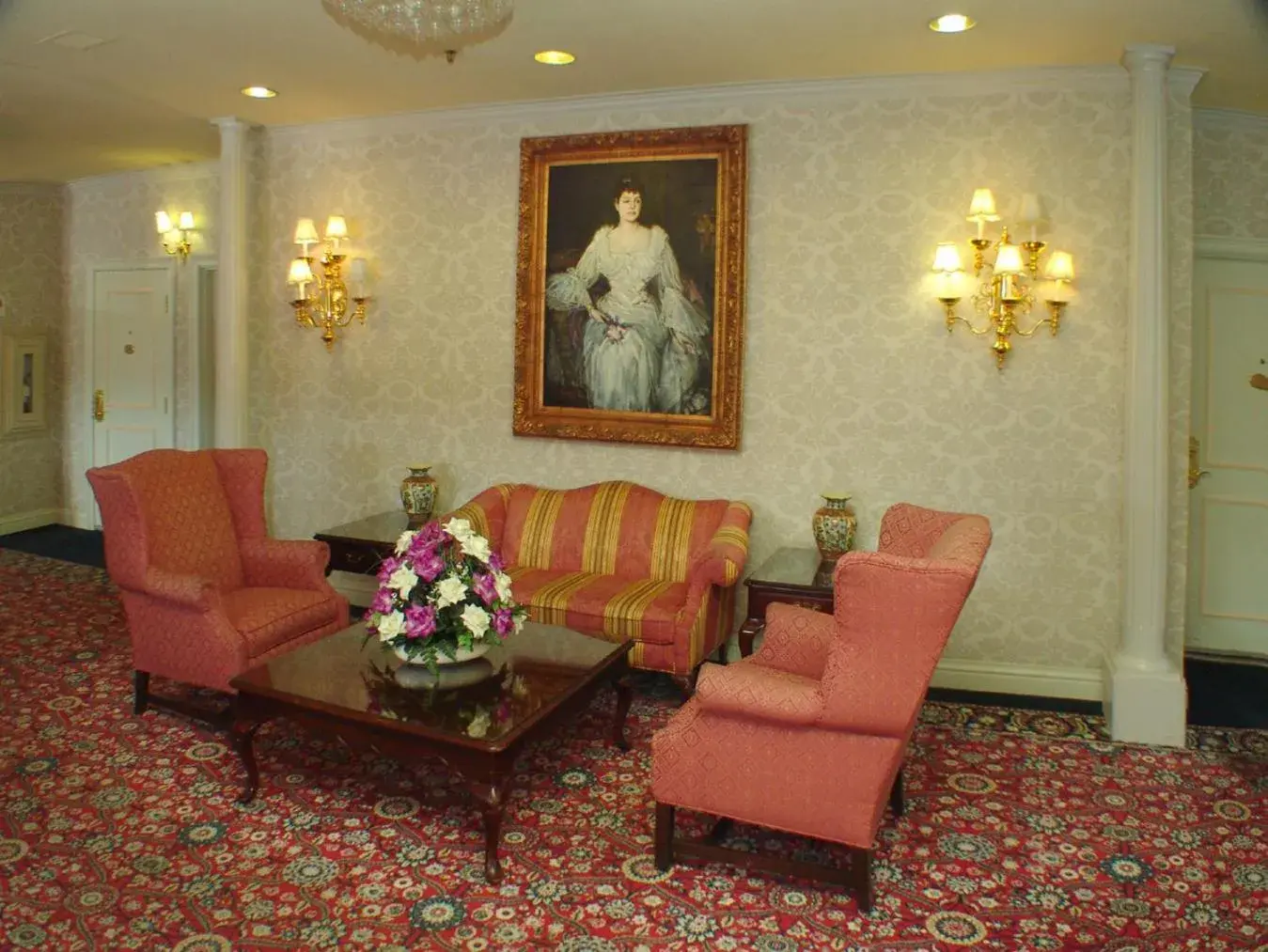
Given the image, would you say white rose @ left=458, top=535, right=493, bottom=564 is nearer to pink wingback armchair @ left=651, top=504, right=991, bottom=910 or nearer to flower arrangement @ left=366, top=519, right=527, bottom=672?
flower arrangement @ left=366, top=519, right=527, bottom=672

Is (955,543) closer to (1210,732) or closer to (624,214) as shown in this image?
(1210,732)

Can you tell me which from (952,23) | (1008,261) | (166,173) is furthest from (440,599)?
(166,173)

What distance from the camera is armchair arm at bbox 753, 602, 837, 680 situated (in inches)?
136

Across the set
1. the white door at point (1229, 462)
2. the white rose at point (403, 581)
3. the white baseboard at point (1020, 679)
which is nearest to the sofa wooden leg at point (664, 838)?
the white rose at point (403, 581)

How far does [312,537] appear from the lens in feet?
19.9

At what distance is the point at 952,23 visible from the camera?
12.8 feet

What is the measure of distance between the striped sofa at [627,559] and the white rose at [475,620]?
1.04 m

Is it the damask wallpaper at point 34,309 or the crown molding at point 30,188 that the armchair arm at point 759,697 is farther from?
the crown molding at point 30,188

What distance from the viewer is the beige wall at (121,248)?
7.35m

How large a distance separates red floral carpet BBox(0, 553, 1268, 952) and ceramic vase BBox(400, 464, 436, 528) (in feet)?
5.01

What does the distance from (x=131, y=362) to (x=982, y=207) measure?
6.67 m

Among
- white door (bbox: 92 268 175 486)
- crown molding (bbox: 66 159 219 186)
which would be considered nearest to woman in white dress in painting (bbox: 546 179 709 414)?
crown molding (bbox: 66 159 219 186)

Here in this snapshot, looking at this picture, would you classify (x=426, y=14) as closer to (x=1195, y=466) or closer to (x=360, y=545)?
(x=360, y=545)

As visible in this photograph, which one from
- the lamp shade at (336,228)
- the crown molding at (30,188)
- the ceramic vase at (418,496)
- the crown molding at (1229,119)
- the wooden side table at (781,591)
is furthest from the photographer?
the crown molding at (30,188)
